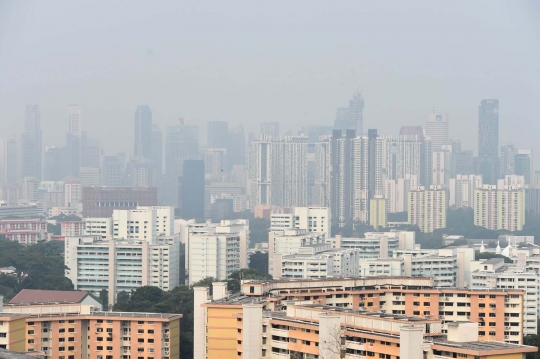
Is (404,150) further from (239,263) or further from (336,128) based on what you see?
(239,263)

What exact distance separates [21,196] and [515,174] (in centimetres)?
2370

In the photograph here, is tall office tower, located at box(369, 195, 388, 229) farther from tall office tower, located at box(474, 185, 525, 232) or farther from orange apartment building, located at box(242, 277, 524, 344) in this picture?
orange apartment building, located at box(242, 277, 524, 344)

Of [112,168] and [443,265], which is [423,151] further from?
[443,265]

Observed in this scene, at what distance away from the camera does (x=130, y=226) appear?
95.2ft

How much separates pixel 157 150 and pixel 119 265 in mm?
45535

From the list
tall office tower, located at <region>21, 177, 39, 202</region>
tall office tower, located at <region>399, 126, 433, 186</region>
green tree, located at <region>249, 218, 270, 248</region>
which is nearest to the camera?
green tree, located at <region>249, 218, 270, 248</region>

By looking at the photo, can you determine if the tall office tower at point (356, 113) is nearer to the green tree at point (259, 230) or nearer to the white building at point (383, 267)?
the green tree at point (259, 230)

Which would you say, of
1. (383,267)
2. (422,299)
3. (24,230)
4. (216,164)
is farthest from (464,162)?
(422,299)

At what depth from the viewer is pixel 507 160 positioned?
61.7 m

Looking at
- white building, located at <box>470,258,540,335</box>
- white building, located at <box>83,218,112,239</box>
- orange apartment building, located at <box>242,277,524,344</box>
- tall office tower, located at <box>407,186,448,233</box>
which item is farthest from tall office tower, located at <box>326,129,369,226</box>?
orange apartment building, located at <box>242,277,524,344</box>

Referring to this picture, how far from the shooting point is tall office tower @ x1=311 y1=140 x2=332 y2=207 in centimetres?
5531

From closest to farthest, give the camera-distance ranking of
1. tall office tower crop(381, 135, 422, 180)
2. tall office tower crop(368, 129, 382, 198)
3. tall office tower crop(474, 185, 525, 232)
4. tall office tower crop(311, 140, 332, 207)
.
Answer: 1. tall office tower crop(474, 185, 525, 232)
2. tall office tower crop(368, 129, 382, 198)
3. tall office tower crop(311, 140, 332, 207)
4. tall office tower crop(381, 135, 422, 180)

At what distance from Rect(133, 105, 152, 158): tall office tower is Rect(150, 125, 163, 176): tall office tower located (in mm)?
214

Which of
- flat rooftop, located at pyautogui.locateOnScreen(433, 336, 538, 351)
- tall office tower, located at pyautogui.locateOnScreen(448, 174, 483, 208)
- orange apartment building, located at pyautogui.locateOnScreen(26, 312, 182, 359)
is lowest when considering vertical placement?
orange apartment building, located at pyautogui.locateOnScreen(26, 312, 182, 359)
